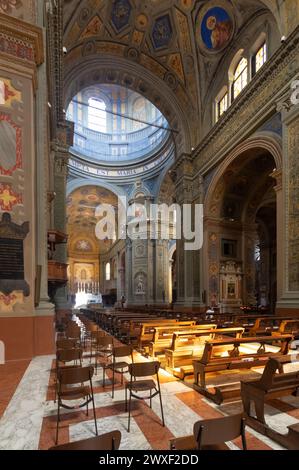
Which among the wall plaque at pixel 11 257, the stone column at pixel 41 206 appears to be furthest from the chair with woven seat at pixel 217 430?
the stone column at pixel 41 206

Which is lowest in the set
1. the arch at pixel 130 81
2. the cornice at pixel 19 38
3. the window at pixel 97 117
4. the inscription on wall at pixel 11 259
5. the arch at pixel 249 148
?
the inscription on wall at pixel 11 259

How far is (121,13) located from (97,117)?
15.1 m

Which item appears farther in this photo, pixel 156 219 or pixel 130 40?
pixel 156 219

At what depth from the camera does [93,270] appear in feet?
Result: 131

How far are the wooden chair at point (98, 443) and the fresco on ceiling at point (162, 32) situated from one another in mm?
18431

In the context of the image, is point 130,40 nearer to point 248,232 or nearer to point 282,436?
point 248,232

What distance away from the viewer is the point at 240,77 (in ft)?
46.7

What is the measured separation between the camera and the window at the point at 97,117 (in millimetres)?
28969

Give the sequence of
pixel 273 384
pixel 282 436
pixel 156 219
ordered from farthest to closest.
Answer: pixel 156 219 → pixel 273 384 → pixel 282 436

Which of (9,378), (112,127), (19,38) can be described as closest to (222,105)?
(19,38)

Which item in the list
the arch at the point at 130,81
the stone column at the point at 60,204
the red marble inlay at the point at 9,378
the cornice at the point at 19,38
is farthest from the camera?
the arch at the point at 130,81

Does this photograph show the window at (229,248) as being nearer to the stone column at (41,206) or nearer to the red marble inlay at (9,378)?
the stone column at (41,206)

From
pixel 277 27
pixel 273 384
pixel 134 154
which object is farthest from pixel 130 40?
pixel 273 384
